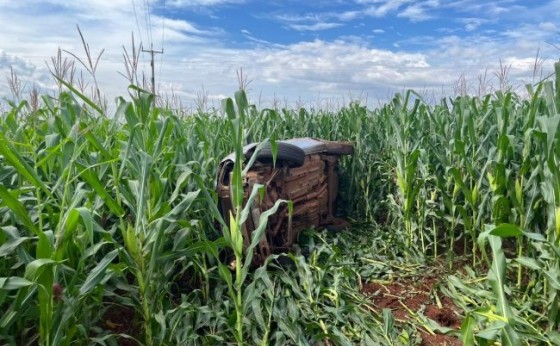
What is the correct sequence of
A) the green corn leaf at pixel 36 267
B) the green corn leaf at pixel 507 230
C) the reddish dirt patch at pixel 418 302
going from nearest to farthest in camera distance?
the green corn leaf at pixel 36 267, the green corn leaf at pixel 507 230, the reddish dirt patch at pixel 418 302

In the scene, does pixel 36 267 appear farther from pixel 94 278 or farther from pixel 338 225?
pixel 338 225

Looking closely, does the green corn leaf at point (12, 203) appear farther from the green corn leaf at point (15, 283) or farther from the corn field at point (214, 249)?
the green corn leaf at point (15, 283)

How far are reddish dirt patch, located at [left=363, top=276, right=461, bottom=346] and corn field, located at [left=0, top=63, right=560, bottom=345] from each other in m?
0.05

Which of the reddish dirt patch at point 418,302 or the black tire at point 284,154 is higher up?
the black tire at point 284,154

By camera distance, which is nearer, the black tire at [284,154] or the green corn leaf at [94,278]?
the green corn leaf at [94,278]

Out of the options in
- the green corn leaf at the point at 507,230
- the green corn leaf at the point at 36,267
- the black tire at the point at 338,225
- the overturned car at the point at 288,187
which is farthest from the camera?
the black tire at the point at 338,225

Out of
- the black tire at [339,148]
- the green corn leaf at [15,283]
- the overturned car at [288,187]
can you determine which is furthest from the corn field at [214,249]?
the black tire at [339,148]

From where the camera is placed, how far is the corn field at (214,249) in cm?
209

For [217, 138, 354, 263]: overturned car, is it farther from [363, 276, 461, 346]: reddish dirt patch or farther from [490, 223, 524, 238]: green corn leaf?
[490, 223, 524, 238]: green corn leaf

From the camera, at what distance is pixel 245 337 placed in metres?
2.65

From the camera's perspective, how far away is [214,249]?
2.42 meters

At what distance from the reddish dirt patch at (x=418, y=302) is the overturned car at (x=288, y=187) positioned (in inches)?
29.5

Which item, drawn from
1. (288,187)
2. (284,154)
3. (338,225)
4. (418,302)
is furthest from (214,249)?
(338,225)

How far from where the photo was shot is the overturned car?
324cm
